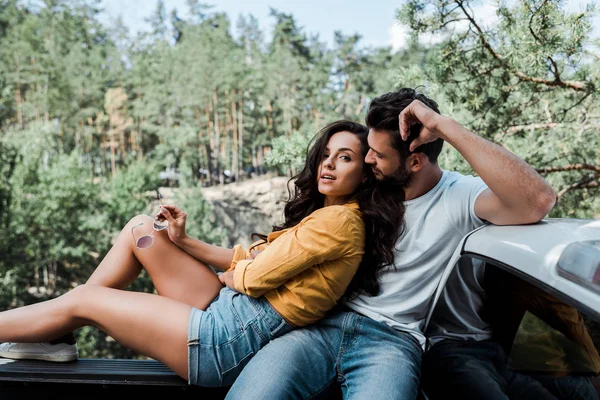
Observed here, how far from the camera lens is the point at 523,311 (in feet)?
5.00

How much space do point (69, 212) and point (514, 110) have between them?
25.6 meters

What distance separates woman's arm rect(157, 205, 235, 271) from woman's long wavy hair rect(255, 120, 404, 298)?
1.06 feet

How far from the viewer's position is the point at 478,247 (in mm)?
1673

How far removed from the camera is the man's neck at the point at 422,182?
223 centimetres

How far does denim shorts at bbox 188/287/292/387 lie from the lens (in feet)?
6.50

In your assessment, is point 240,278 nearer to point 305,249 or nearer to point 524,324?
point 305,249

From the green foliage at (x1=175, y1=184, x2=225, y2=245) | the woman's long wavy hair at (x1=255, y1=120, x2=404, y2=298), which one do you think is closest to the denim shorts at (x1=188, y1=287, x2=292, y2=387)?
the woman's long wavy hair at (x1=255, y1=120, x2=404, y2=298)

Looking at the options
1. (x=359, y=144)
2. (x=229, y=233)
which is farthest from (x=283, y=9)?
(x=359, y=144)

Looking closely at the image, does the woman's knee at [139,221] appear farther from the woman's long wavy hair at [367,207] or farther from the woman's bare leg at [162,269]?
the woman's long wavy hair at [367,207]

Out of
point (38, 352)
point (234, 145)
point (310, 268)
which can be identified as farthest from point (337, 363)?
point (234, 145)

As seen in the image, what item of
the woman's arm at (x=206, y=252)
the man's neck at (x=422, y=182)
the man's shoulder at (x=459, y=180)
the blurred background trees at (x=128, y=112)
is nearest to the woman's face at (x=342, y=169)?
the man's neck at (x=422, y=182)

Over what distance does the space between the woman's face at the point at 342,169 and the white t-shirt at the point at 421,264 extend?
39 cm

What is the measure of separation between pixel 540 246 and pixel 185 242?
1.55 meters

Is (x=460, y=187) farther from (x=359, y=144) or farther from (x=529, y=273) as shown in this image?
(x=529, y=273)
